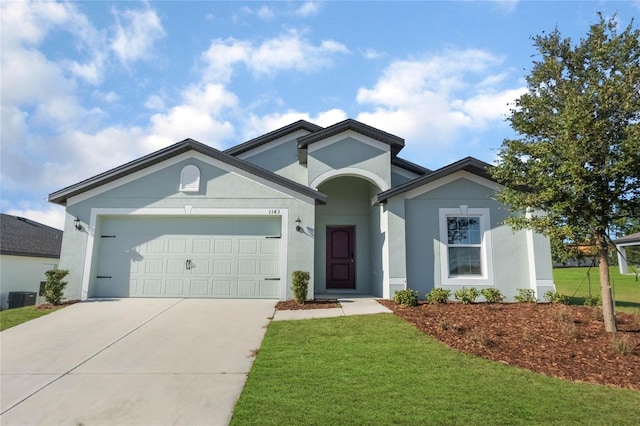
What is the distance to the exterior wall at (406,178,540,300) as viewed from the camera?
1118 cm

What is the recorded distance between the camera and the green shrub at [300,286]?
10234mm

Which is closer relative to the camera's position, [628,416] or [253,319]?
[628,416]

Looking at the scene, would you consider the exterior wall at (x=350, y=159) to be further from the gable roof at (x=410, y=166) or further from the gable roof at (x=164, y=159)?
the gable roof at (x=410, y=166)

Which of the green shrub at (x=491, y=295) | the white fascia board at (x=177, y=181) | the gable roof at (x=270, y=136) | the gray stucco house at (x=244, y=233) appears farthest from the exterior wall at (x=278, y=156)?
the green shrub at (x=491, y=295)

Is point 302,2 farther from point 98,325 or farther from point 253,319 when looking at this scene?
point 98,325

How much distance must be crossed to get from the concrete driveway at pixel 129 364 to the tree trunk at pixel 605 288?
22.8ft

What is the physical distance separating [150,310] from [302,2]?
9295 millimetres

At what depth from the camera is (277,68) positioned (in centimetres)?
1133

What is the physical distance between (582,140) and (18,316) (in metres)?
13.5

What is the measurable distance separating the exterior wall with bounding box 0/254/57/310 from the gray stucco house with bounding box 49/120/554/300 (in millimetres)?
8581

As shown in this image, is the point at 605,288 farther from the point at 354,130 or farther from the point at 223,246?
the point at 223,246

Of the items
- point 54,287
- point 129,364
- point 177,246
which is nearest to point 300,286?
point 177,246

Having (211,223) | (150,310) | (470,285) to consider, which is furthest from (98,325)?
(470,285)

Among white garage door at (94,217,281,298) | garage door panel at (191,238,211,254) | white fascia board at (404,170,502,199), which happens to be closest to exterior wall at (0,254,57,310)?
white garage door at (94,217,281,298)
